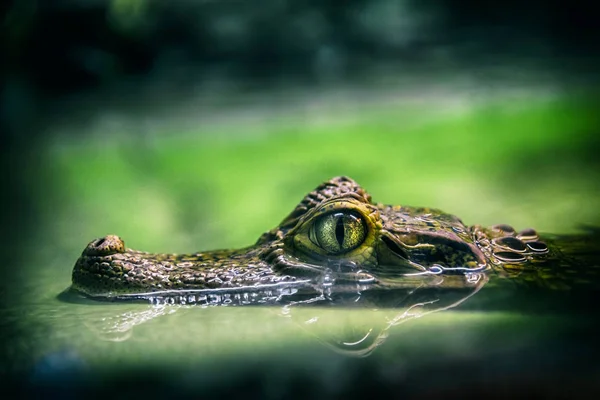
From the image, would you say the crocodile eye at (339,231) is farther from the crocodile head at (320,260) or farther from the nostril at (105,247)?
the nostril at (105,247)

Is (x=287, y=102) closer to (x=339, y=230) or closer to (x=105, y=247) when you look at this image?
(x=339, y=230)

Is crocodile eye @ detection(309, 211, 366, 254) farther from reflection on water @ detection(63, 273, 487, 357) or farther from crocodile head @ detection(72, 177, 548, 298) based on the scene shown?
reflection on water @ detection(63, 273, 487, 357)

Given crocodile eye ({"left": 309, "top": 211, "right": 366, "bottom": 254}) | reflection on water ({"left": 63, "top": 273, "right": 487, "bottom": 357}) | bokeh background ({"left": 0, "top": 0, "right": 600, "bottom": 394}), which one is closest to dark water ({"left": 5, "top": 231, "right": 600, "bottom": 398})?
reflection on water ({"left": 63, "top": 273, "right": 487, "bottom": 357})

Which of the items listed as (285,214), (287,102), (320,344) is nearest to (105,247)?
(320,344)

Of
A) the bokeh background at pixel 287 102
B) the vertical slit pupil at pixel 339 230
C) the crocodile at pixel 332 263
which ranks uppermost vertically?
the bokeh background at pixel 287 102

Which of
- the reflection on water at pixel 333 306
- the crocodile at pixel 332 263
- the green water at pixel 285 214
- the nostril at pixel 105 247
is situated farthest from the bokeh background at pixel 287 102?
the reflection on water at pixel 333 306

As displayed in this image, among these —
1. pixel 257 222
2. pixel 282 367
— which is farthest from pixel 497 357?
pixel 257 222
